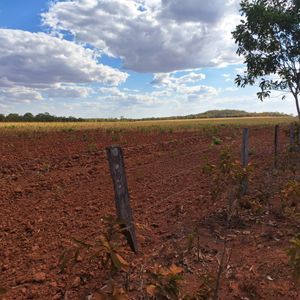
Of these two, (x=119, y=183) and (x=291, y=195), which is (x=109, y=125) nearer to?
(x=291, y=195)

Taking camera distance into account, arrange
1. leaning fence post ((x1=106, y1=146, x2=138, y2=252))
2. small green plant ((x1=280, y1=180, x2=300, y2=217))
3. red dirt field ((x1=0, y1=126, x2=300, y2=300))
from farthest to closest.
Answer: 1. small green plant ((x1=280, y1=180, x2=300, y2=217))
2. leaning fence post ((x1=106, y1=146, x2=138, y2=252))
3. red dirt field ((x1=0, y1=126, x2=300, y2=300))

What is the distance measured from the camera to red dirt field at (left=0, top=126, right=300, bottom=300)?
4023mm

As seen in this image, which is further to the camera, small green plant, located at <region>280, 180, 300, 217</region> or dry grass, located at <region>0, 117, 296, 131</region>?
dry grass, located at <region>0, 117, 296, 131</region>

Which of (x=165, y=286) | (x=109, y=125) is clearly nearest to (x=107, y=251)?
(x=165, y=286)

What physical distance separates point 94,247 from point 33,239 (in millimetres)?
3592

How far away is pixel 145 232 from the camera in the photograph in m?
5.58

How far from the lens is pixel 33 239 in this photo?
18.4ft

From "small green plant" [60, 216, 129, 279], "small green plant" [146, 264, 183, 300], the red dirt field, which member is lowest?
the red dirt field

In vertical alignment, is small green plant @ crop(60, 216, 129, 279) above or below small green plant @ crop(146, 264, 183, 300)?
above

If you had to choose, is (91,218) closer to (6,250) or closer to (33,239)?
(33,239)

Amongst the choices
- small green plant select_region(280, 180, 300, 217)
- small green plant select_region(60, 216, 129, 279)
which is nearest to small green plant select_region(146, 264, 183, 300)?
small green plant select_region(60, 216, 129, 279)

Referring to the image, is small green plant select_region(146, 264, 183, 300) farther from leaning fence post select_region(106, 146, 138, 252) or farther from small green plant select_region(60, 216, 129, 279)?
leaning fence post select_region(106, 146, 138, 252)

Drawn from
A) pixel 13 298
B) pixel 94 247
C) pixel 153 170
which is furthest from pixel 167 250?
pixel 153 170

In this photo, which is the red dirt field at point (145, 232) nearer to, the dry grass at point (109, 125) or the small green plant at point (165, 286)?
the small green plant at point (165, 286)
